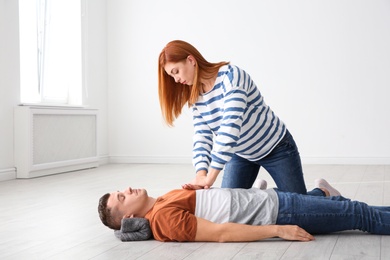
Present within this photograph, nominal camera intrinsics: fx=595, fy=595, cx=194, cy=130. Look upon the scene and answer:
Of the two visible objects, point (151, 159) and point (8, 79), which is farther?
point (151, 159)

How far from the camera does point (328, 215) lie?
7.82 ft

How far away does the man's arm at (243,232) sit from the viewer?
2.32m

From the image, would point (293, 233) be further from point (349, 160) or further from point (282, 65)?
point (282, 65)

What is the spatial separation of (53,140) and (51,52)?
1069 millimetres

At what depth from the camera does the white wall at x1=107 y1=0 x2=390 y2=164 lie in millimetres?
6547

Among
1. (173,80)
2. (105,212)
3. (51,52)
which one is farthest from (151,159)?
(105,212)

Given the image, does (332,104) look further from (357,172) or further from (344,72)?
(357,172)

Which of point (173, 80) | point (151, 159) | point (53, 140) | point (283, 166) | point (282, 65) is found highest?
point (282, 65)

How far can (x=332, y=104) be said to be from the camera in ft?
21.8

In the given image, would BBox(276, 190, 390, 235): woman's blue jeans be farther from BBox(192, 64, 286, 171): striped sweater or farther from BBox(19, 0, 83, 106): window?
BBox(19, 0, 83, 106): window

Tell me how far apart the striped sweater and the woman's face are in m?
0.13

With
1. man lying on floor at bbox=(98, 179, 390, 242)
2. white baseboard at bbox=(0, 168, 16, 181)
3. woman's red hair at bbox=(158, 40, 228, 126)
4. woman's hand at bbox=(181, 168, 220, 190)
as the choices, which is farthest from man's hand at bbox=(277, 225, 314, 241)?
white baseboard at bbox=(0, 168, 16, 181)

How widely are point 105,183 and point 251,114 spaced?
8.38ft

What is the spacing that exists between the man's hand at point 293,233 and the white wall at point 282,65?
4407 millimetres
